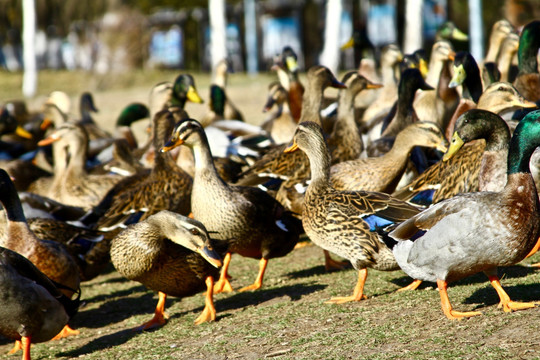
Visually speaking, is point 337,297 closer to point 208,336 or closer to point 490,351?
point 208,336

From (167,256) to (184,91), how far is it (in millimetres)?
6039

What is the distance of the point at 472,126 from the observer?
213 inches

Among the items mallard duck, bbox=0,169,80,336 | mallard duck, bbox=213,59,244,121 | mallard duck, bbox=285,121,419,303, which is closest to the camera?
mallard duck, bbox=285,121,419,303

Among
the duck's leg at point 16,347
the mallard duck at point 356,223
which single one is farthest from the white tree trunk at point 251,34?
the duck's leg at point 16,347

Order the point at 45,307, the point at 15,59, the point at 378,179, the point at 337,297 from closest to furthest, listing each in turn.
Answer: the point at 45,307, the point at 337,297, the point at 378,179, the point at 15,59

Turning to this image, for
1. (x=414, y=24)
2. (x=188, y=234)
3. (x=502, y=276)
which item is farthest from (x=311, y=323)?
(x=414, y=24)

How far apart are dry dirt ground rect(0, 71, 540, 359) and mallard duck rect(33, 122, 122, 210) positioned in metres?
1.83

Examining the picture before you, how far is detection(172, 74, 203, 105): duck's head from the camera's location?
37.7 feet

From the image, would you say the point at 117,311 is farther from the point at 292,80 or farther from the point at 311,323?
the point at 292,80

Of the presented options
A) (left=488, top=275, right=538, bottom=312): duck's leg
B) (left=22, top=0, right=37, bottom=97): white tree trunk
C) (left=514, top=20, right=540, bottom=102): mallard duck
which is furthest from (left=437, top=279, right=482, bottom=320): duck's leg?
(left=22, top=0, right=37, bottom=97): white tree trunk

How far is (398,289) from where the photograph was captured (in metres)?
5.87

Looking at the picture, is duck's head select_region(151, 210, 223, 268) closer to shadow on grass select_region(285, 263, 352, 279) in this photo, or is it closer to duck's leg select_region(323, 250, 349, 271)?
shadow on grass select_region(285, 263, 352, 279)

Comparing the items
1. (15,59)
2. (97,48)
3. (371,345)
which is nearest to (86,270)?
(371,345)

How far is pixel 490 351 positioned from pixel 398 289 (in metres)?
1.79
